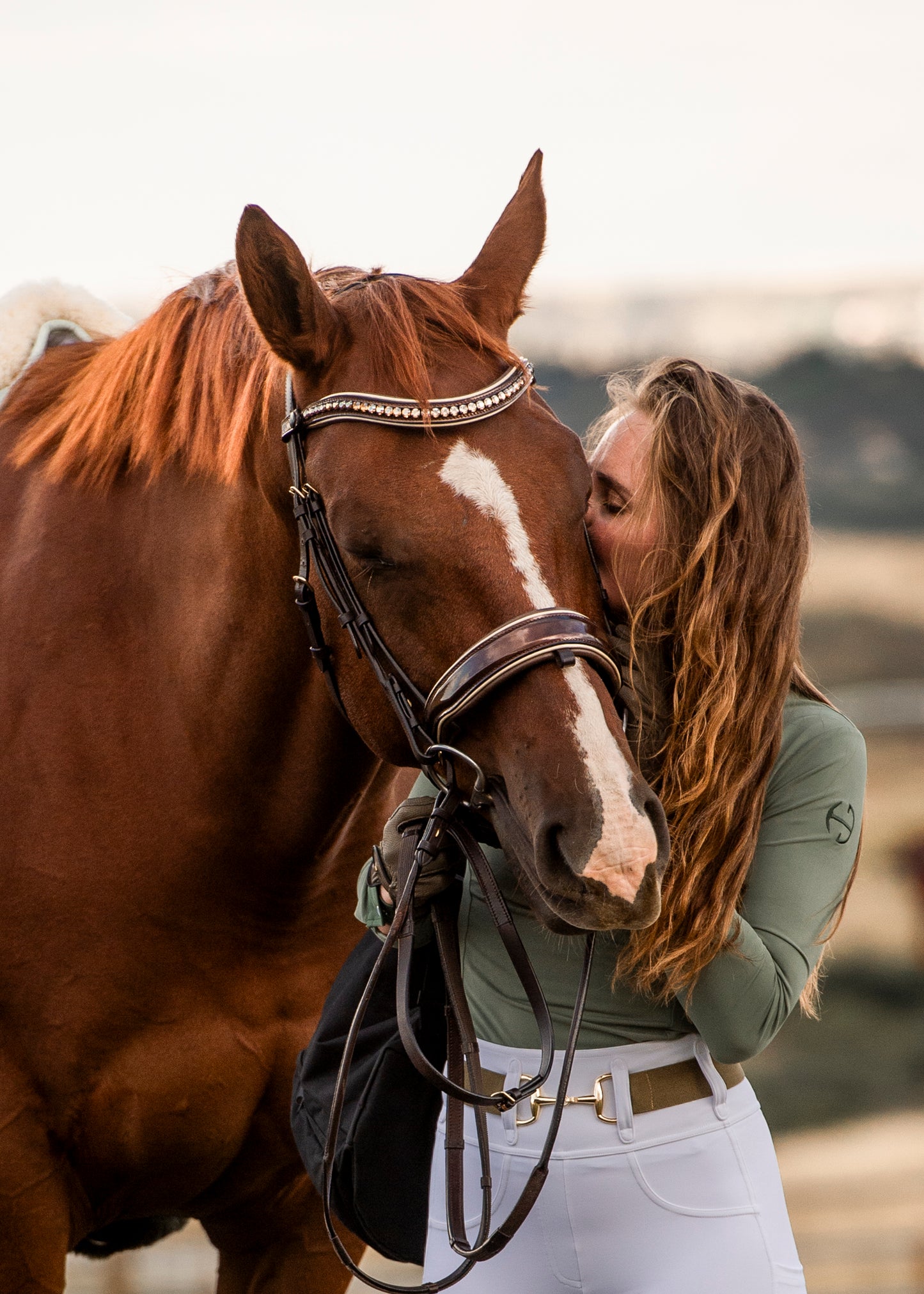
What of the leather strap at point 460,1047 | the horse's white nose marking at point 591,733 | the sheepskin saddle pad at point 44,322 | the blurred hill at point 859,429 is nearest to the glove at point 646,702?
the horse's white nose marking at point 591,733

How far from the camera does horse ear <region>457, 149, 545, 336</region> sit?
187 centimetres

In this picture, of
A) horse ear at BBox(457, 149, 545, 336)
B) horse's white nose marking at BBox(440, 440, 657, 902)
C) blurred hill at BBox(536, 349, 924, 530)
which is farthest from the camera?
blurred hill at BBox(536, 349, 924, 530)

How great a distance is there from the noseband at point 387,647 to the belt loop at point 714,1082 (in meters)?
0.41

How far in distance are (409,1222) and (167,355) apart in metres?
1.39

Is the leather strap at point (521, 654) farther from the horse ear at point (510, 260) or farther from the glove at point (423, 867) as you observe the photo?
the horse ear at point (510, 260)

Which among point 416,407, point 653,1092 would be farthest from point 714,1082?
point 416,407

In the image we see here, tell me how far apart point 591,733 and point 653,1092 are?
445 millimetres

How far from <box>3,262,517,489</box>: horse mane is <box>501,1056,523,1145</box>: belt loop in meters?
0.87

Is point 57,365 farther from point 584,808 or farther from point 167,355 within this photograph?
point 584,808

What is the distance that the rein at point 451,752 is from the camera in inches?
58.5

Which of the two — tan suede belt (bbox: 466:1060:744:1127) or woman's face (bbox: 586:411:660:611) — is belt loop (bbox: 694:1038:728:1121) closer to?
tan suede belt (bbox: 466:1060:744:1127)

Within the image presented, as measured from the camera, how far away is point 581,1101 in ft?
4.94

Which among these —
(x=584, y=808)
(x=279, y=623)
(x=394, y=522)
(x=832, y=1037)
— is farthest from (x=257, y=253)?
(x=832, y=1037)

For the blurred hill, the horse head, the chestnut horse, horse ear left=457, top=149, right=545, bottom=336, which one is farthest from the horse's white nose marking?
the blurred hill
